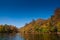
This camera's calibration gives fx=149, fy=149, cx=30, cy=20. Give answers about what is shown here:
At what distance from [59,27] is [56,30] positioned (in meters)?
8.84

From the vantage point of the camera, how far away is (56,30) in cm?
19188

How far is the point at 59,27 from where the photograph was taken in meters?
184

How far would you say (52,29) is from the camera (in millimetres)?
195375

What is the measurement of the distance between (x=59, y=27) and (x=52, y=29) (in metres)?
13.3

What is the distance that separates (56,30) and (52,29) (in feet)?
19.4
